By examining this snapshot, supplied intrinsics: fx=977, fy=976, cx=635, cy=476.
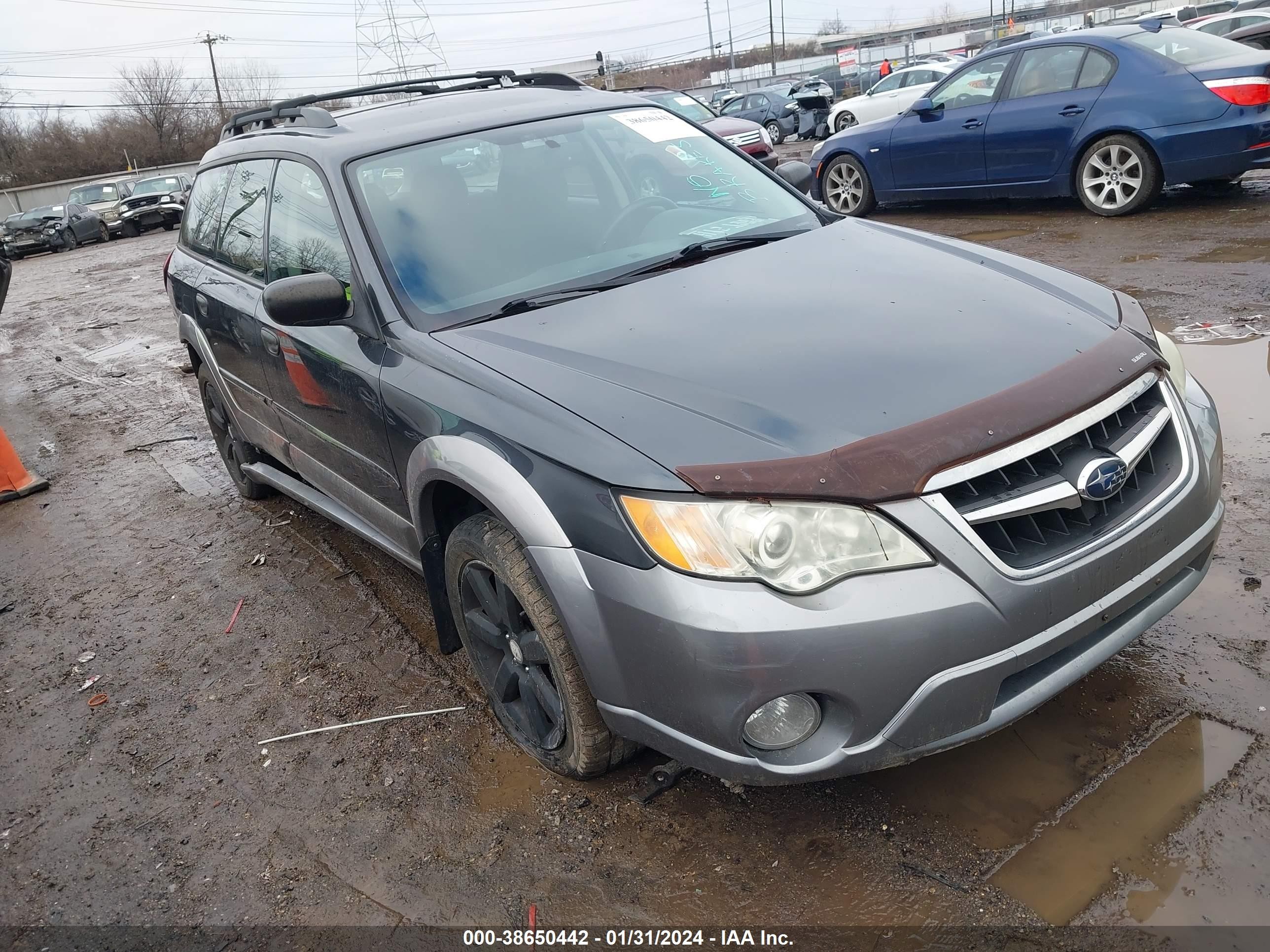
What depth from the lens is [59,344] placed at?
10.8 metres

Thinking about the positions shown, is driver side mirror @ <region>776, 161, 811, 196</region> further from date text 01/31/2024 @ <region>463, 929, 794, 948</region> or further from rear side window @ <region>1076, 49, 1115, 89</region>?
rear side window @ <region>1076, 49, 1115, 89</region>

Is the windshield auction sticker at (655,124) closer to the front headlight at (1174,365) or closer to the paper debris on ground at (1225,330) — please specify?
the front headlight at (1174,365)

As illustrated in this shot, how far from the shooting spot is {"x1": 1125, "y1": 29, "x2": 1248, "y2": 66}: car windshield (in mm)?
7598

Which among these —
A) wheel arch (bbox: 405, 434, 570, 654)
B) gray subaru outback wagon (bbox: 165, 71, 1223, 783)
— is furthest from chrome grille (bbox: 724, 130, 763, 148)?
wheel arch (bbox: 405, 434, 570, 654)

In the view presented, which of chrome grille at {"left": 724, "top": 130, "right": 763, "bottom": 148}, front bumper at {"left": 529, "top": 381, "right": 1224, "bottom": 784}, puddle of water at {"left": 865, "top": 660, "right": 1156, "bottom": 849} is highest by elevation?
chrome grille at {"left": 724, "top": 130, "right": 763, "bottom": 148}

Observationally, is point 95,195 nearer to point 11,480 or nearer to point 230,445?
point 11,480

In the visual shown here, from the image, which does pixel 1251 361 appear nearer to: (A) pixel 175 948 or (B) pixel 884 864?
(B) pixel 884 864

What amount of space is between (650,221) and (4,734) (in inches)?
113

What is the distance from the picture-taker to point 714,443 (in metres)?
2.04

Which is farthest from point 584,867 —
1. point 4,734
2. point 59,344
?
point 59,344

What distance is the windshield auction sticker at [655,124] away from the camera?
367 cm

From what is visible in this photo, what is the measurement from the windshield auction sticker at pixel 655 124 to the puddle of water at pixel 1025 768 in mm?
2397

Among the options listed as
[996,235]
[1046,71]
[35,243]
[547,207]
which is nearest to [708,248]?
[547,207]

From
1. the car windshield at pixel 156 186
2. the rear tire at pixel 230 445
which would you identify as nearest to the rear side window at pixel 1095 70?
the rear tire at pixel 230 445
